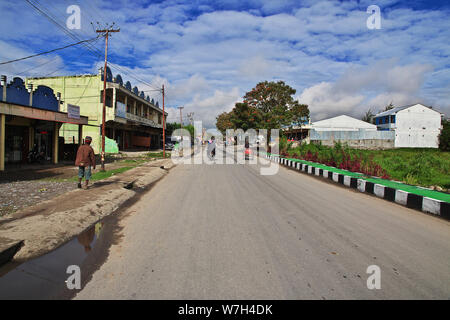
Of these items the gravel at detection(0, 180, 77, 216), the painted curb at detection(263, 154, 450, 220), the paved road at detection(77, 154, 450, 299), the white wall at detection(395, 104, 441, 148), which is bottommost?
the paved road at detection(77, 154, 450, 299)

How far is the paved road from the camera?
3.00m

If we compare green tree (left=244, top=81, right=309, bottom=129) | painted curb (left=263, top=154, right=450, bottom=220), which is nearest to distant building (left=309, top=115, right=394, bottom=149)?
→ green tree (left=244, top=81, right=309, bottom=129)

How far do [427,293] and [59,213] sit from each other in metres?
6.44

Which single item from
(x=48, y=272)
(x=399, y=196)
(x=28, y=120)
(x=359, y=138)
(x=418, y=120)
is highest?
(x=418, y=120)

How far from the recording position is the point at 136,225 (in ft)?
18.4

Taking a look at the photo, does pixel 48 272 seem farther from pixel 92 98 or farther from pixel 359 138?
pixel 359 138

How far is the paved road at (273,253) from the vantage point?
3.00m

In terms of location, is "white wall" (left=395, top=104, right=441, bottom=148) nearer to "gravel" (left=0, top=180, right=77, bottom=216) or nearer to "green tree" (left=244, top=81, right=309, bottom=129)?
"green tree" (left=244, top=81, right=309, bottom=129)

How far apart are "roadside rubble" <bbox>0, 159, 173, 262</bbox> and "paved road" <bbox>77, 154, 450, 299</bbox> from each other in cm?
89

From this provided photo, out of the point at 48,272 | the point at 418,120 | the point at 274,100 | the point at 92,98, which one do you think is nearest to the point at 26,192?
the point at 48,272

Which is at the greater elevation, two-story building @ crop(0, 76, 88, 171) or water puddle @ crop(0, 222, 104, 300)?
two-story building @ crop(0, 76, 88, 171)

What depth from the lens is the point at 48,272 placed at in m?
3.57

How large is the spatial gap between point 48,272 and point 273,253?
3015 mm
